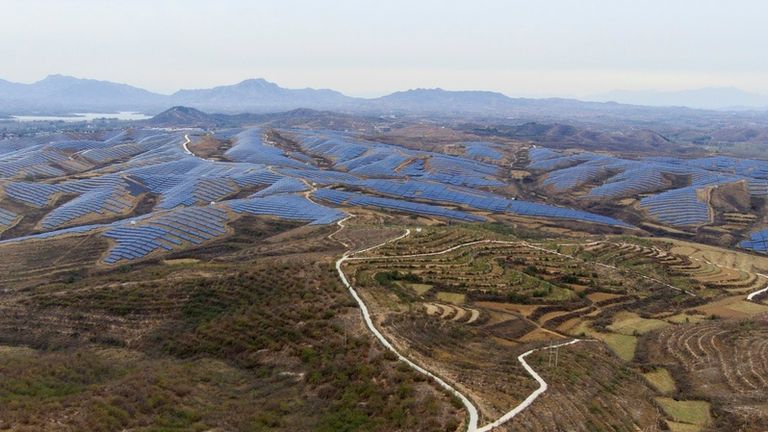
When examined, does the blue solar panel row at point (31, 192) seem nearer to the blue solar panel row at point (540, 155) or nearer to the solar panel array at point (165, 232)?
the solar panel array at point (165, 232)

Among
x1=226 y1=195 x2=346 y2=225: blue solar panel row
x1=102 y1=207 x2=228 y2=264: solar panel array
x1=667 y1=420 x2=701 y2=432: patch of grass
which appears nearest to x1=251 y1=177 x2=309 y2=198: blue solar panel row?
x1=226 y1=195 x2=346 y2=225: blue solar panel row

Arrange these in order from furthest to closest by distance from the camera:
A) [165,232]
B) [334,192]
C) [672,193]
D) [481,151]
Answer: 1. [481,151]
2. [672,193]
3. [334,192]
4. [165,232]

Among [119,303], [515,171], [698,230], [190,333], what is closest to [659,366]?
[190,333]

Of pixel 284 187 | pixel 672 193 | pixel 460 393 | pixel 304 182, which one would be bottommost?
pixel 672 193

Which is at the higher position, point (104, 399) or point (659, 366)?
point (104, 399)

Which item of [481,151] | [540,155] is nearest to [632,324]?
[540,155]

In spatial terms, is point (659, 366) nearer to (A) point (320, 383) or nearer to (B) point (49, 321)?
(A) point (320, 383)

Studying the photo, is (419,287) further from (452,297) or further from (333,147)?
(333,147)
